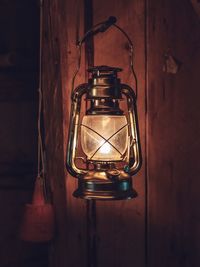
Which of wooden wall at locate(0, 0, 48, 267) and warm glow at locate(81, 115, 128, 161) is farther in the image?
wooden wall at locate(0, 0, 48, 267)

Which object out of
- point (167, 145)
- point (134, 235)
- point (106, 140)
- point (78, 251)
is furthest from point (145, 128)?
A: point (78, 251)

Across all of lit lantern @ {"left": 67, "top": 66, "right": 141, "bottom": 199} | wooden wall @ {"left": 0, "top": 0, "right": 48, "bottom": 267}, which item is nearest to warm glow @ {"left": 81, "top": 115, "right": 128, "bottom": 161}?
lit lantern @ {"left": 67, "top": 66, "right": 141, "bottom": 199}

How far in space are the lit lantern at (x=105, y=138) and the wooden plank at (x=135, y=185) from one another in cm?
30

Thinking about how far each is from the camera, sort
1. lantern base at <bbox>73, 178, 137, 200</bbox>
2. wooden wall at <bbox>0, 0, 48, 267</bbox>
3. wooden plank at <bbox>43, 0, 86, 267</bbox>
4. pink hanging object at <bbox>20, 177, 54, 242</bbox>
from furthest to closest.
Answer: wooden wall at <bbox>0, 0, 48, 267</bbox> < wooden plank at <bbox>43, 0, 86, 267</bbox> < pink hanging object at <bbox>20, 177, 54, 242</bbox> < lantern base at <bbox>73, 178, 137, 200</bbox>

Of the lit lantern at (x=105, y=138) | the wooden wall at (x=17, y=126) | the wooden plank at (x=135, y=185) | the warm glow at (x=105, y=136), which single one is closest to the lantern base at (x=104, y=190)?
the lit lantern at (x=105, y=138)

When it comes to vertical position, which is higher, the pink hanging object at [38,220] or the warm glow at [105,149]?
the warm glow at [105,149]

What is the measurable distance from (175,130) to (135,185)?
0.34 metres

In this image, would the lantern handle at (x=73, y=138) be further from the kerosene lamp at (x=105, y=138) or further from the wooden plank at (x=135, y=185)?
the wooden plank at (x=135, y=185)

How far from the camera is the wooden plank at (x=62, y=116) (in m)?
2.30

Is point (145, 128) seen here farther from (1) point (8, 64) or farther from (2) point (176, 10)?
(1) point (8, 64)

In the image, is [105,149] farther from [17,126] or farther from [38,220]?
[17,126]

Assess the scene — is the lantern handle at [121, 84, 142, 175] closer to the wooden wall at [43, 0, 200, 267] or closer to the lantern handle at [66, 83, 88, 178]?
the lantern handle at [66, 83, 88, 178]

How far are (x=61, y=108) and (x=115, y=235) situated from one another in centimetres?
70

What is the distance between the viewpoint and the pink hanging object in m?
2.19
